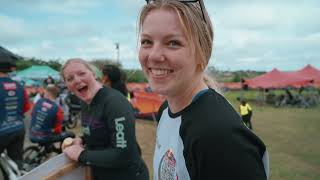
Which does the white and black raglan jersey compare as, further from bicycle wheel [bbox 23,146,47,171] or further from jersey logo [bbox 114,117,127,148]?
bicycle wheel [bbox 23,146,47,171]

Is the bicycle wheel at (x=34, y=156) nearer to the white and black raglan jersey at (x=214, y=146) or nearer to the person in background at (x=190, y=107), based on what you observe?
the person in background at (x=190, y=107)

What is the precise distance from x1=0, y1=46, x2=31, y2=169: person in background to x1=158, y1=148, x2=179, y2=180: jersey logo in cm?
446

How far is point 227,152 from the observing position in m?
1.26

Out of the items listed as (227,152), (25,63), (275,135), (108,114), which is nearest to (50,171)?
(108,114)

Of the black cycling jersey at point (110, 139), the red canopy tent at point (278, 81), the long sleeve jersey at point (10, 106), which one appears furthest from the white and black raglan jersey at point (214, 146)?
the red canopy tent at point (278, 81)

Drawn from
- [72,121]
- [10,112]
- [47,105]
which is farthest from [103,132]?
[72,121]

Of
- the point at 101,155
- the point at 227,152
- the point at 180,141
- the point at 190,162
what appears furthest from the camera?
the point at 101,155

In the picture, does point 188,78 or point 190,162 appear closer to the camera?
point 190,162

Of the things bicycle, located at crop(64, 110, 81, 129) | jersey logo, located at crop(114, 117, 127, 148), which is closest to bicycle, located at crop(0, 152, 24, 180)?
jersey logo, located at crop(114, 117, 127, 148)

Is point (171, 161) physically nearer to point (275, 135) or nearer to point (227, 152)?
point (227, 152)

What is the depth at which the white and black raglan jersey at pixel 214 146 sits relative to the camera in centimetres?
127

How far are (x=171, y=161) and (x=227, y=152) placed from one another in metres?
0.33

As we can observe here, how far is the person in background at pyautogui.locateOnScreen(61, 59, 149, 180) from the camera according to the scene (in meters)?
2.77

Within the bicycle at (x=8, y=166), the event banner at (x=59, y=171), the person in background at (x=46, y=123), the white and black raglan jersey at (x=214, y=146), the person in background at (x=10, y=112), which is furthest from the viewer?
the person in background at (x=46, y=123)
